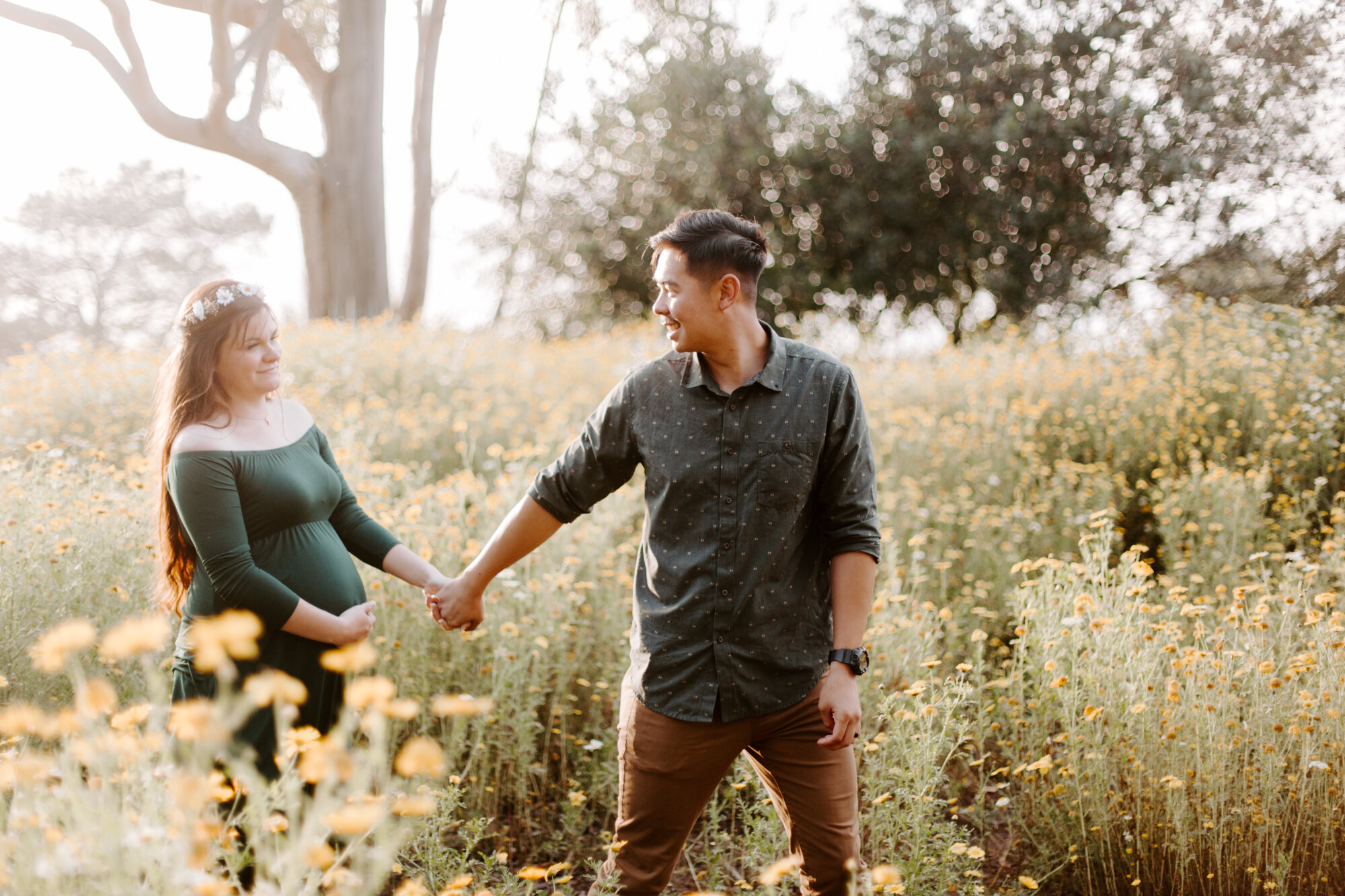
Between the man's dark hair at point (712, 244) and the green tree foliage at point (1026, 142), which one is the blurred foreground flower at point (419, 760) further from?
the green tree foliage at point (1026, 142)

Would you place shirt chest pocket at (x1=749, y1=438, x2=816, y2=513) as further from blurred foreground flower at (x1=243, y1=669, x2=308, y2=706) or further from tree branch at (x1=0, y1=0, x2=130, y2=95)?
tree branch at (x1=0, y1=0, x2=130, y2=95)

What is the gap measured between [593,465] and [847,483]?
663 mm

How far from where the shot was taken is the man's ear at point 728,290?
210 centimetres

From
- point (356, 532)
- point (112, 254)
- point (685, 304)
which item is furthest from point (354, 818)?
point (112, 254)

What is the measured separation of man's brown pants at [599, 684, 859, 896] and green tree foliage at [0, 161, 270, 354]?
23749mm

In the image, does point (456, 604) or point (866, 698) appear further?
point (866, 698)

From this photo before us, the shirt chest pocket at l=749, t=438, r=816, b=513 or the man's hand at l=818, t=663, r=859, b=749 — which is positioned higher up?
the shirt chest pocket at l=749, t=438, r=816, b=513

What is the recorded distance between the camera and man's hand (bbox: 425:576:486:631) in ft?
8.20

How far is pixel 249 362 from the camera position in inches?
90.0

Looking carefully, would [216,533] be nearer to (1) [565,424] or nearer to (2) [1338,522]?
(1) [565,424]

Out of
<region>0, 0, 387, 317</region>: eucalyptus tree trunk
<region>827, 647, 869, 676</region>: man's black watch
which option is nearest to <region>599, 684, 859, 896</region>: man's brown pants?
<region>827, 647, 869, 676</region>: man's black watch

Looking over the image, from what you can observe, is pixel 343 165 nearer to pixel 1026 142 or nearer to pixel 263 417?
pixel 1026 142

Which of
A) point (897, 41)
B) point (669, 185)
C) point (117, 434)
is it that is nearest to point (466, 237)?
point (669, 185)

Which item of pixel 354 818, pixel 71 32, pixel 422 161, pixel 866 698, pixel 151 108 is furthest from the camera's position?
pixel 422 161
